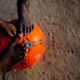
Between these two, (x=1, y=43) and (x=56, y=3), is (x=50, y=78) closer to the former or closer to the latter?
(x=1, y=43)

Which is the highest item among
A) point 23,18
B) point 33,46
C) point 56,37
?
point 23,18

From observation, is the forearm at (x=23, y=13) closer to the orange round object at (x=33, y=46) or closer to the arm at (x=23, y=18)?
the arm at (x=23, y=18)

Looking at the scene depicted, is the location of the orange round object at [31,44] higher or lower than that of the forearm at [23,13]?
lower

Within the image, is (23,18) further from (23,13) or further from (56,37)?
(56,37)

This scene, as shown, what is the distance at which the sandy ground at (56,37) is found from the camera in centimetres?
390

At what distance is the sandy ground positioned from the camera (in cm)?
390

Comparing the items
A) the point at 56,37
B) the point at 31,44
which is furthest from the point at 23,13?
the point at 56,37

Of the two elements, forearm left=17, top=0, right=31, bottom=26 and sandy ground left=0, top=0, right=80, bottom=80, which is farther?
sandy ground left=0, top=0, right=80, bottom=80

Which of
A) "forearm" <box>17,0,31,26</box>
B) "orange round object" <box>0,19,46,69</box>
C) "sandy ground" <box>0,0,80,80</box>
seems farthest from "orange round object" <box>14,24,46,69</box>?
"sandy ground" <box>0,0,80,80</box>

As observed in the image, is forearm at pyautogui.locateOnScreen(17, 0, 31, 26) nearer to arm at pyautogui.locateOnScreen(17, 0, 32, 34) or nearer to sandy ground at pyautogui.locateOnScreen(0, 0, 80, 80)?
arm at pyautogui.locateOnScreen(17, 0, 32, 34)

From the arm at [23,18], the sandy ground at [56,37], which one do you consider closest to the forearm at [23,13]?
the arm at [23,18]

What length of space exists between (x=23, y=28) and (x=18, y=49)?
307 mm

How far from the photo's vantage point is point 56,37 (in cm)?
424

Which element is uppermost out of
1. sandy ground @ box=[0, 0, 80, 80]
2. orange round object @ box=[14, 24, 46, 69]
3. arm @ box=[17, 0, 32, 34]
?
arm @ box=[17, 0, 32, 34]
